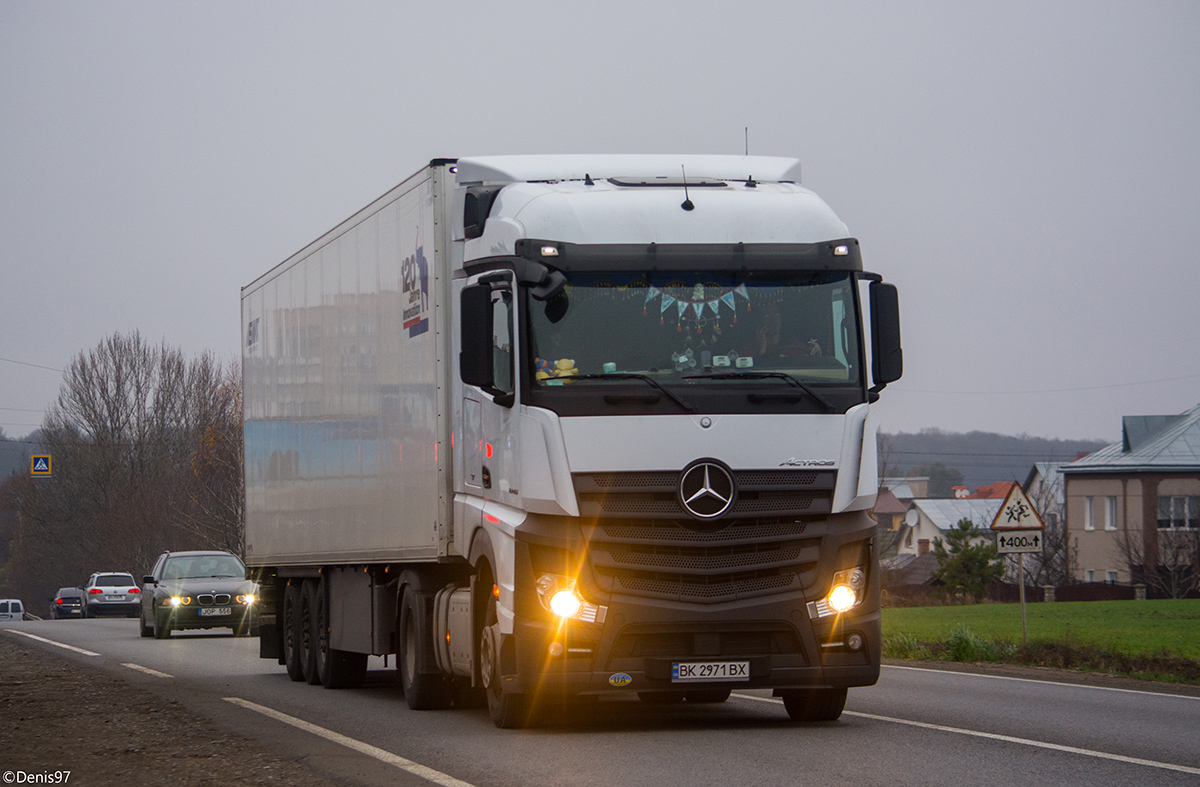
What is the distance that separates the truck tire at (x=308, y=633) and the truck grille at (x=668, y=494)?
7.16m

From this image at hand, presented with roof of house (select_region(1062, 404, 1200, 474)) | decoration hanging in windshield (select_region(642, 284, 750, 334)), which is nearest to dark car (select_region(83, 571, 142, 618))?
decoration hanging in windshield (select_region(642, 284, 750, 334))

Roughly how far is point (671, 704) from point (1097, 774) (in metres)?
5.17

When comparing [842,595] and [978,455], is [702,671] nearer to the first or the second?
[842,595]

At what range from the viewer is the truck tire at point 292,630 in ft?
54.7

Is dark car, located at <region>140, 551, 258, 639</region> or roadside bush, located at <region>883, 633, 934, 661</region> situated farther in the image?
dark car, located at <region>140, 551, 258, 639</region>

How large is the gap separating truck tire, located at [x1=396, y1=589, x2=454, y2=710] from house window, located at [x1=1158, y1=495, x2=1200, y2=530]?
6579 centimetres

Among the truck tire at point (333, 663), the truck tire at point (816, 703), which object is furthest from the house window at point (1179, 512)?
the truck tire at point (816, 703)

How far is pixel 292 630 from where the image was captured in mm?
17000

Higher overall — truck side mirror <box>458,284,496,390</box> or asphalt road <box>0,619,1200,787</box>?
truck side mirror <box>458,284,496,390</box>

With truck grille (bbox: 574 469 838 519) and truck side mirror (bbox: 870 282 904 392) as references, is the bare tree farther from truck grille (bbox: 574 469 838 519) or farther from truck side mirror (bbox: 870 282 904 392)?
truck grille (bbox: 574 469 838 519)

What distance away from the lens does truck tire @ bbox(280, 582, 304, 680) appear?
656 inches

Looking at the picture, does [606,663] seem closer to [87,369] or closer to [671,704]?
[671,704]

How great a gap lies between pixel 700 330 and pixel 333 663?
698 cm

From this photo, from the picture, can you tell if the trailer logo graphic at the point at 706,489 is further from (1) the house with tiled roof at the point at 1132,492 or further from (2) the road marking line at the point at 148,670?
(1) the house with tiled roof at the point at 1132,492
